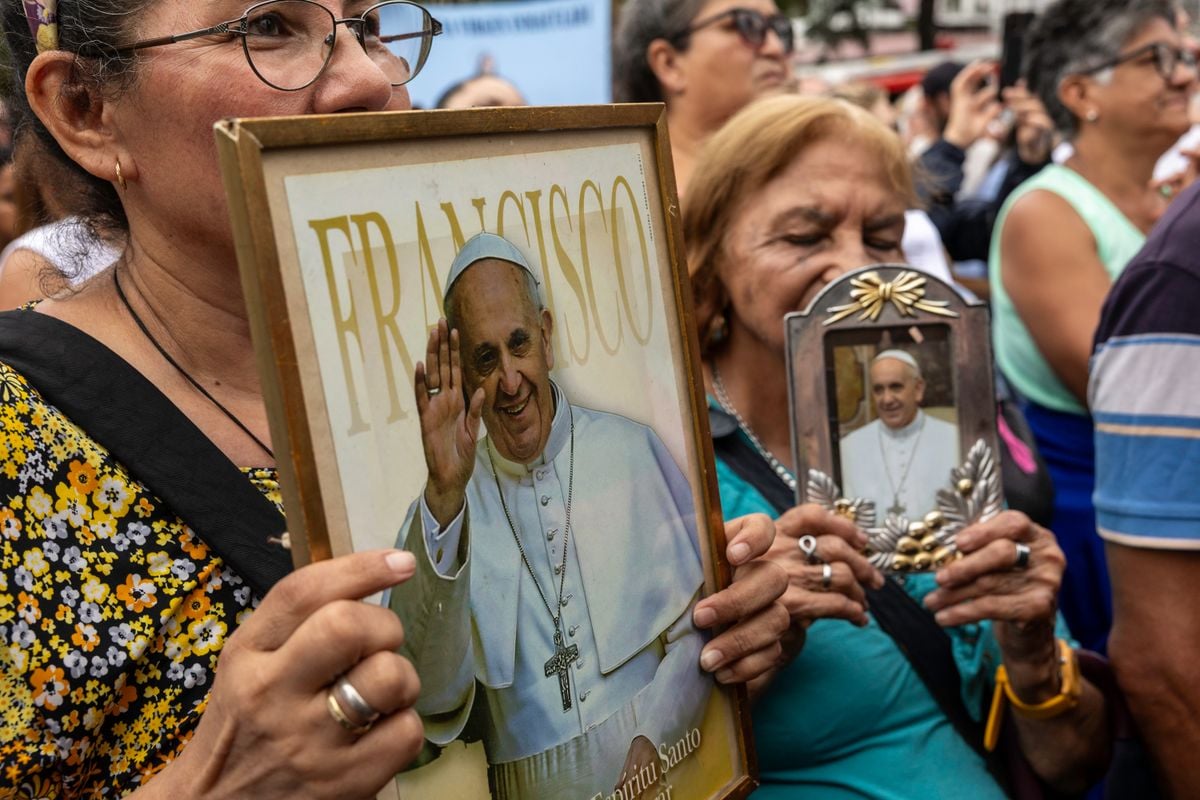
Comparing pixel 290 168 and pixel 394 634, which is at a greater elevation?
pixel 290 168

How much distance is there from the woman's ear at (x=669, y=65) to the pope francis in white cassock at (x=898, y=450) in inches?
85.2

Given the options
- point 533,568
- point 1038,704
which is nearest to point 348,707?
point 533,568

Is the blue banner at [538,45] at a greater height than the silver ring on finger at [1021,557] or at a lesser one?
greater

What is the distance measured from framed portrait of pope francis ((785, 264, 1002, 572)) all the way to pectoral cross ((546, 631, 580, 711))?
673 mm

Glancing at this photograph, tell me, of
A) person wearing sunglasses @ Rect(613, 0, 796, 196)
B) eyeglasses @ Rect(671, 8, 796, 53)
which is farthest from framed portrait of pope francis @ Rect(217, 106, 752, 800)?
eyeglasses @ Rect(671, 8, 796, 53)

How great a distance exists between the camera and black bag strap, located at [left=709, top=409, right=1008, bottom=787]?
1.89 meters

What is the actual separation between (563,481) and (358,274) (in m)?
0.32

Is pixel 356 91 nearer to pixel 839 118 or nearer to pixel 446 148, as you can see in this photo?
pixel 446 148

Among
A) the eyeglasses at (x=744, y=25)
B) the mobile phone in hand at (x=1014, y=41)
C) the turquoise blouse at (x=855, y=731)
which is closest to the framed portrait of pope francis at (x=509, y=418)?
the turquoise blouse at (x=855, y=731)

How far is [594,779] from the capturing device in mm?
1200

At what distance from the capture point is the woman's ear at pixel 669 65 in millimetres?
3734

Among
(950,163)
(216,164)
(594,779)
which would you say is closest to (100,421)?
(216,164)

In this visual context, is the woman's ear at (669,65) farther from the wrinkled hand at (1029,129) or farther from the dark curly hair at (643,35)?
the wrinkled hand at (1029,129)

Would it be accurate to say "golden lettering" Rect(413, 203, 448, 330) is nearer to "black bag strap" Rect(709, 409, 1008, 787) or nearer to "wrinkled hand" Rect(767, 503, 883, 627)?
"wrinkled hand" Rect(767, 503, 883, 627)
